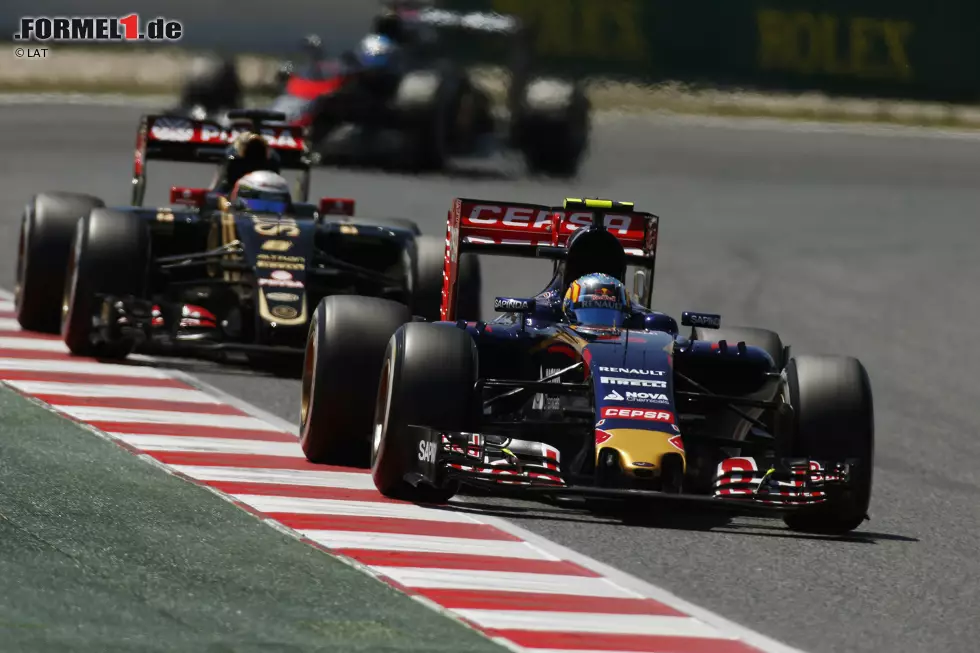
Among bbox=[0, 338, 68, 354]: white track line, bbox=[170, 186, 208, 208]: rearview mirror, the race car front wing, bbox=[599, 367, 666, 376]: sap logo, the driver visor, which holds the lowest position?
bbox=[0, 338, 68, 354]: white track line

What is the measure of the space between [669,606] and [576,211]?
3.96 meters

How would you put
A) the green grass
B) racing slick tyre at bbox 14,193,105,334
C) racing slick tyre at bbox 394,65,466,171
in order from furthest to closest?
1. racing slick tyre at bbox 394,65,466,171
2. racing slick tyre at bbox 14,193,105,334
3. the green grass

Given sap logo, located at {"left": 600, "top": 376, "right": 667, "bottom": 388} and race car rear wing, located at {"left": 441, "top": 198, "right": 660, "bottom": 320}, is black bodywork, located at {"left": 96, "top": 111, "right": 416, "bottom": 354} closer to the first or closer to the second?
race car rear wing, located at {"left": 441, "top": 198, "right": 660, "bottom": 320}

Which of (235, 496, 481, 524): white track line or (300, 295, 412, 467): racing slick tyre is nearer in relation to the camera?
(235, 496, 481, 524): white track line

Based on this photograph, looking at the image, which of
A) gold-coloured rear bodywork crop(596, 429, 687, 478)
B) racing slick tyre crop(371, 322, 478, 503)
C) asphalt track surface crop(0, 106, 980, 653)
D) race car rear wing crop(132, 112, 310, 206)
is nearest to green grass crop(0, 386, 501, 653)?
racing slick tyre crop(371, 322, 478, 503)

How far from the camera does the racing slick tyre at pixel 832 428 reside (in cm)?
994

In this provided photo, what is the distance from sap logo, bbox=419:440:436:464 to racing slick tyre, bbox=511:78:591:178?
73.3 feet

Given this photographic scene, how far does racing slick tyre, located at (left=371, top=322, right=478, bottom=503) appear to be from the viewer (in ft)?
31.7

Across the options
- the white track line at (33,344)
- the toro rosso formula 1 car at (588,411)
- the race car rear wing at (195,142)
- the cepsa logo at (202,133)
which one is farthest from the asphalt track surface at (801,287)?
the cepsa logo at (202,133)

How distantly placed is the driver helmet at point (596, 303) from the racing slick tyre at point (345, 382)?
0.87 m

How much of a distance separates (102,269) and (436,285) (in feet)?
7.09

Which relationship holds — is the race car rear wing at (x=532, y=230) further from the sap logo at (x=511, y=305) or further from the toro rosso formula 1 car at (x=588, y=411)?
the sap logo at (x=511, y=305)

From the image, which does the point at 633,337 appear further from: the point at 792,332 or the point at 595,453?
the point at 792,332

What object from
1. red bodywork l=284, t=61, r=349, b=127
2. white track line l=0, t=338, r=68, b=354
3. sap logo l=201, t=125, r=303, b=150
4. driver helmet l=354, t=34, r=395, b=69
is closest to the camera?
white track line l=0, t=338, r=68, b=354
